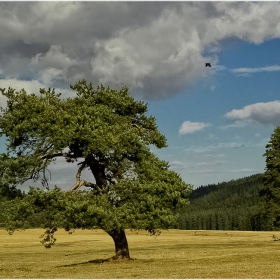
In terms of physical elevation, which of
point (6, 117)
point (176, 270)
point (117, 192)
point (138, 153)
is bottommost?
point (176, 270)

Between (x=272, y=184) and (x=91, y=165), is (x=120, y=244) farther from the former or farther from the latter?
(x=272, y=184)

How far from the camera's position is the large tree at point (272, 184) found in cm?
5688

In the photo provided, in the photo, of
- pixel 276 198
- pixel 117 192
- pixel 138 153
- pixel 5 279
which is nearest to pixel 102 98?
pixel 138 153

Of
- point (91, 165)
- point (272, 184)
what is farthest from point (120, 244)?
point (272, 184)

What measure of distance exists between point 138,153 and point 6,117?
A: 9428mm

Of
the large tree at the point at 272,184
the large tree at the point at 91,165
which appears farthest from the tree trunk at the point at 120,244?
the large tree at the point at 272,184

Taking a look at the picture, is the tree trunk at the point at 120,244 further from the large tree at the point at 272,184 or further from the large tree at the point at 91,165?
the large tree at the point at 272,184

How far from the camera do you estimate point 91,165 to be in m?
33.7

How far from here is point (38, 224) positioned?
30.9 metres

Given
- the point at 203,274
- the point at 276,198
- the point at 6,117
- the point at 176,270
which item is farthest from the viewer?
the point at 276,198

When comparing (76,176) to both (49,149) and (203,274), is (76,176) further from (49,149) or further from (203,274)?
(203,274)

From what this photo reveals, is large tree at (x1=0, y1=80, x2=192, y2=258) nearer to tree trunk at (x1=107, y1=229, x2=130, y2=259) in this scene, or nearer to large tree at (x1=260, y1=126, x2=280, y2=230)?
tree trunk at (x1=107, y1=229, x2=130, y2=259)

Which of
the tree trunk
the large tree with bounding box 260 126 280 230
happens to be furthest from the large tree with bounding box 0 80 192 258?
the large tree with bounding box 260 126 280 230

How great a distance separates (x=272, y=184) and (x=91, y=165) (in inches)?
1247
